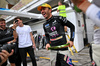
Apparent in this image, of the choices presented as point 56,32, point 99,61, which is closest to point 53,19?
point 56,32

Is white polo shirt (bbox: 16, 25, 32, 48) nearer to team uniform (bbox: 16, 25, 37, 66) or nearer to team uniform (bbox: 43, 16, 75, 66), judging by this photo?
team uniform (bbox: 16, 25, 37, 66)

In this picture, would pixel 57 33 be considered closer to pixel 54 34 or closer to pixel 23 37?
pixel 54 34

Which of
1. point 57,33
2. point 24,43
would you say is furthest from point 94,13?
point 24,43

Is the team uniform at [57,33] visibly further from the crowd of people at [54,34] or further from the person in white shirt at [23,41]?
the person in white shirt at [23,41]

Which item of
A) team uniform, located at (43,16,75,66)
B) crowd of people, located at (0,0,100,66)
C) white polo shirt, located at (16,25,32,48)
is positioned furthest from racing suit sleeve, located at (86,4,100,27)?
white polo shirt, located at (16,25,32,48)

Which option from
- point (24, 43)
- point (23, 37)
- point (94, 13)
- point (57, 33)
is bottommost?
point (24, 43)

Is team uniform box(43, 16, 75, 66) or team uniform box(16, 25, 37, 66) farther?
team uniform box(16, 25, 37, 66)

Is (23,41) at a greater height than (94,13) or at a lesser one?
lesser

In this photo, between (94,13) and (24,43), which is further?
(24,43)

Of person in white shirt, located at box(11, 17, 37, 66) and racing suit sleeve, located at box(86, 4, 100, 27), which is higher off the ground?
racing suit sleeve, located at box(86, 4, 100, 27)

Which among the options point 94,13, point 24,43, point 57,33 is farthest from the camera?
point 24,43

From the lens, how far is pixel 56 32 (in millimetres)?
1606

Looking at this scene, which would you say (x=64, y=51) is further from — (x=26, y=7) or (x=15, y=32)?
(x=26, y=7)

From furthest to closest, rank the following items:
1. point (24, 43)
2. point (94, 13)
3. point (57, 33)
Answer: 1. point (24, 43)
2. point (57, 33)
3. point (94, 13)
